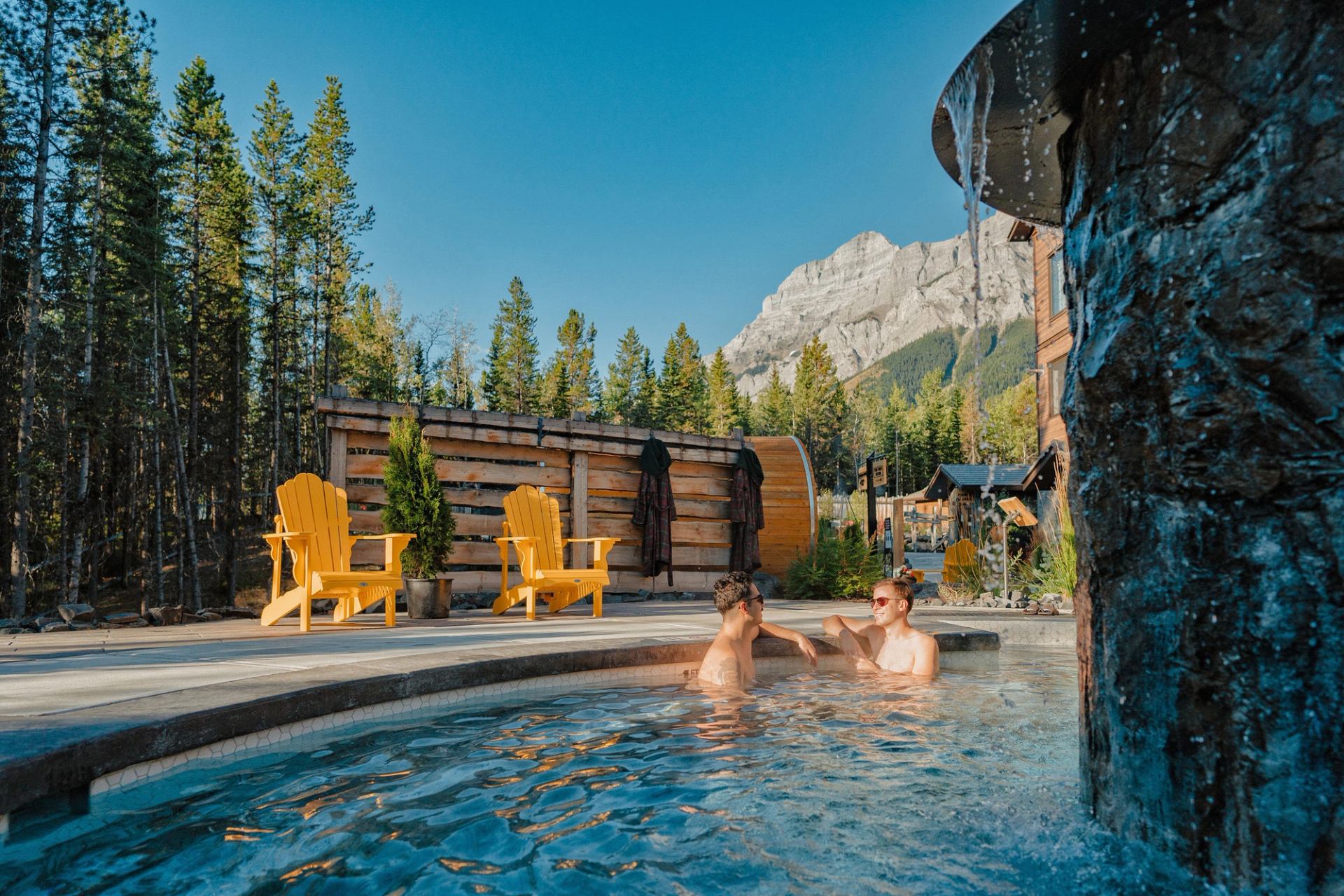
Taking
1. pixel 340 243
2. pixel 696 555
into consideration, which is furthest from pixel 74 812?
pixel 340 243

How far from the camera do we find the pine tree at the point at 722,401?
60406 millimetres

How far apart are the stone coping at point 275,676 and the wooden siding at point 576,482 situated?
7.26 ft

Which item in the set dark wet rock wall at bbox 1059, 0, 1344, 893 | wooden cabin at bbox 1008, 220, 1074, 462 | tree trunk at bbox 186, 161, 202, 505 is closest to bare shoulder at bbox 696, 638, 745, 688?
dark wet rock wall at bbox 1059, 0, 1344, 893

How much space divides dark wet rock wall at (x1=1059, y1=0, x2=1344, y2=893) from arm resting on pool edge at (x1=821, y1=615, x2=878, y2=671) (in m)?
3.41

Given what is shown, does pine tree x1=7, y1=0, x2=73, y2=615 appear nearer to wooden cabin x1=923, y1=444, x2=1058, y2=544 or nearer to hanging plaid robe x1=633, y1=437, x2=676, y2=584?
hanging plaid robe x1=633, y1=437, x2=676, y2=584

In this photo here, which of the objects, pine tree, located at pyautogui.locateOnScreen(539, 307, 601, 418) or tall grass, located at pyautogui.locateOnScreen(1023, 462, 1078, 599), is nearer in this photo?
tall grass, located at pyautogui.locateOnScreen(1023, 462, 1078, 599)

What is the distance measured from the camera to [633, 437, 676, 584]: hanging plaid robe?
10570 mm

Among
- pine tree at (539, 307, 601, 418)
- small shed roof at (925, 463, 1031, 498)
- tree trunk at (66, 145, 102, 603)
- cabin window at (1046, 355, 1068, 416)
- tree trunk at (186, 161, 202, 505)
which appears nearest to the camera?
tree trunk at (66, 145, 102, 603)

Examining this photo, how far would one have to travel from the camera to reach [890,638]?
523 centimetres

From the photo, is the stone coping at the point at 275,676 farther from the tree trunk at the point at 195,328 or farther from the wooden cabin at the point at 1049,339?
the tree trunk at the point at 195,328

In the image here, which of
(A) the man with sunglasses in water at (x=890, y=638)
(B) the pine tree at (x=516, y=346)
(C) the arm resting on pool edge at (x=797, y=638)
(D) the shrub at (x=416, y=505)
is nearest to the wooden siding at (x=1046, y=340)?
(A) the man with sunglasses in water at (x=890, y=638)

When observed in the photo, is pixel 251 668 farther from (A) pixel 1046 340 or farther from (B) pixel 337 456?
(A) pixel 1046 340

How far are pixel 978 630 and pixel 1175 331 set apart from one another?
180 inches

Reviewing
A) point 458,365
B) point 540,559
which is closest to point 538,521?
point 540,559
